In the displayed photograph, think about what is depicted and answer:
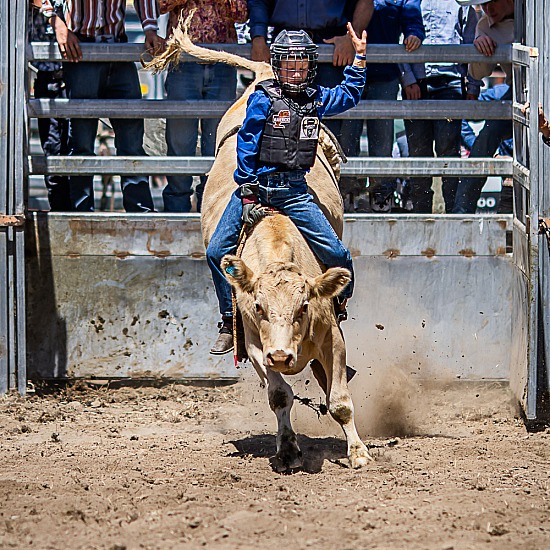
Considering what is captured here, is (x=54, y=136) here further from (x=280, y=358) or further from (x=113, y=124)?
(x=280, y=358)

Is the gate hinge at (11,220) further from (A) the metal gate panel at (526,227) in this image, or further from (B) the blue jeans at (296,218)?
(A) the metal gate panel at (526,227)

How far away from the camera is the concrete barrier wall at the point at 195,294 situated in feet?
24.7

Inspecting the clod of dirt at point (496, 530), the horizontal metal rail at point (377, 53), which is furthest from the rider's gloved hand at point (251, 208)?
the clod of dirt at point (496, 530)

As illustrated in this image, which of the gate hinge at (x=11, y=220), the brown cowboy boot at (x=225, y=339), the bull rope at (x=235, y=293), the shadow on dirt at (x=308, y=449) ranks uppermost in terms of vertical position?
the gate hinge at (x=11, y=220)

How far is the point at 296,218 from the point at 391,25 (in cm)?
283

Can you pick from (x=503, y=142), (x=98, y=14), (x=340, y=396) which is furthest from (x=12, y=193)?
(x=503, y=142)

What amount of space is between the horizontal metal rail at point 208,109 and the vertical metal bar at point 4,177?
291 millimetres

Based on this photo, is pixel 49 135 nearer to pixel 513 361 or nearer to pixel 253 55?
pixel 253 55

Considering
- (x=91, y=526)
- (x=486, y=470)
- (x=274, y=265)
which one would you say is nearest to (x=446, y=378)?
(x=486, y=470)

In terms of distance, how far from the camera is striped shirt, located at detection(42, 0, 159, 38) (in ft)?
24.8

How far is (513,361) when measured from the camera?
7.40 metres

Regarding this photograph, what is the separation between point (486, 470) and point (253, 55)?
3.55m

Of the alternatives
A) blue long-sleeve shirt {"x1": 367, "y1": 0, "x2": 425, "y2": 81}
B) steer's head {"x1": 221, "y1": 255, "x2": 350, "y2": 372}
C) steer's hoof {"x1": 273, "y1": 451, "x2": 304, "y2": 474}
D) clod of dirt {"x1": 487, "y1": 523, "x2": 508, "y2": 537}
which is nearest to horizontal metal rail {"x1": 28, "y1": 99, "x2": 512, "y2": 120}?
blue long-sleeve shirt {"x1": 367, "y1": 0, "x2": 425, "y2": 81}

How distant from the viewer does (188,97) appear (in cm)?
776
